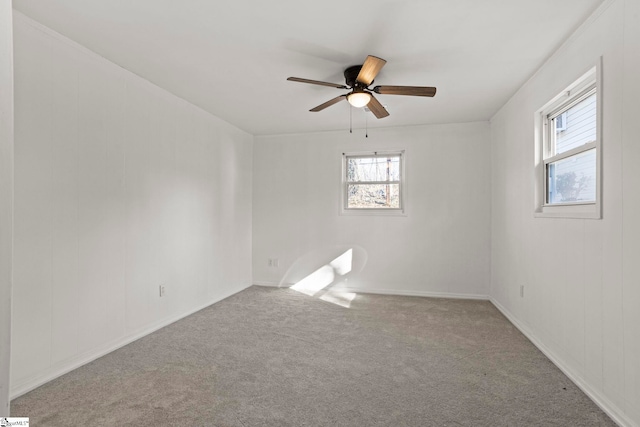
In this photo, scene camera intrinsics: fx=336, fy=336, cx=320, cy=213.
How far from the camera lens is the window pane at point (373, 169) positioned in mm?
4973

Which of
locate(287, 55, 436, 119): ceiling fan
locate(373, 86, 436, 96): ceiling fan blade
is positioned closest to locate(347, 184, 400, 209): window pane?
locate(287, 55, 436, 119): ceiling fan

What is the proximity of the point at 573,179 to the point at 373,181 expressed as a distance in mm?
2763

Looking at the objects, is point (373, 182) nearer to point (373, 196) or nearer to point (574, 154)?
point (373, 196)

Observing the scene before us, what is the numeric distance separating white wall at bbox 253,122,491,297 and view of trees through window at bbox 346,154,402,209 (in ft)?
0.54

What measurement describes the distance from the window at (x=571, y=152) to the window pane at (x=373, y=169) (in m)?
2.15

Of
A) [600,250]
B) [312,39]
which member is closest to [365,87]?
[312,39]

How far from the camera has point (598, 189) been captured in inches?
80.5

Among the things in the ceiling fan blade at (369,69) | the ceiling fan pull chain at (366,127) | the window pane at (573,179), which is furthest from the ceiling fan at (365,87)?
the ceiling fan pull chain at (366,127)

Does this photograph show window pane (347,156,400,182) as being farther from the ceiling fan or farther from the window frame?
the ceiling fan

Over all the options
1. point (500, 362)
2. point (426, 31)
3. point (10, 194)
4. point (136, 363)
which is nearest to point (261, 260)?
point (136, 363)

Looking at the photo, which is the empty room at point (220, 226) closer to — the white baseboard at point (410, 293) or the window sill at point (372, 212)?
the white baseboard at point (410, 293)

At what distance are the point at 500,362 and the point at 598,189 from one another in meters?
1.43

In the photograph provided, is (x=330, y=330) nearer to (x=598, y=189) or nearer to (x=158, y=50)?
(x=598, y=189)

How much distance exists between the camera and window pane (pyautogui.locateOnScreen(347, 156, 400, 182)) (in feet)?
16.3
